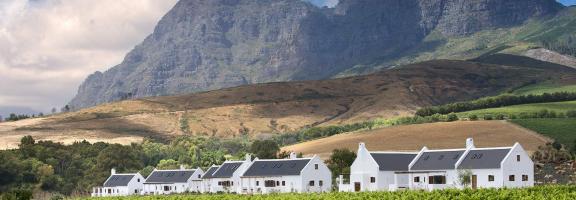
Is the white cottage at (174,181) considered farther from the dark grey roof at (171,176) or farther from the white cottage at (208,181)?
the white cottage at (208,181)

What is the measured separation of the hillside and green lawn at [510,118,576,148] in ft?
7.19

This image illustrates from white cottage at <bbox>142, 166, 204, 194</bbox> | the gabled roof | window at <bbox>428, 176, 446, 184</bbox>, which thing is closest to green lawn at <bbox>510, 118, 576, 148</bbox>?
window at <bbox>428, 176, 446, 184</bbox>

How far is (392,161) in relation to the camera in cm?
10694

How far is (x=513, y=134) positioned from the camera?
161m

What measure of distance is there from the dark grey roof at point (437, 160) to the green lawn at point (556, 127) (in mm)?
51278

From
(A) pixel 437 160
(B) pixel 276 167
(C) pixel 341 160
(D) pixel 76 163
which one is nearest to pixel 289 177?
(B) pixel 276 167

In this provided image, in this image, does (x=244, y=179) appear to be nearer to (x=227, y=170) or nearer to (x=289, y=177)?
(x=227, y=170)

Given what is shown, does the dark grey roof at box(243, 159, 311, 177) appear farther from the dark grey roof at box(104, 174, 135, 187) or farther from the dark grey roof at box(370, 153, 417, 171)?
the dark grey roof at box(104, 174, 135, 187)

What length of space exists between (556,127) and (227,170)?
6947cm

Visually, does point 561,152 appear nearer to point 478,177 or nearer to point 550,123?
point 550,123

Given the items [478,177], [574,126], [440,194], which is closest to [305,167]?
[478,177]

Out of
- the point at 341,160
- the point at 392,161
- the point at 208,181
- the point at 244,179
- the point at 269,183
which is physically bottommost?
the point at 269,183

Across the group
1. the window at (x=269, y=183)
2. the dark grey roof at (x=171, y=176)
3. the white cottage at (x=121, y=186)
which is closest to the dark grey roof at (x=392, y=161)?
the window at (x=269, y=183)

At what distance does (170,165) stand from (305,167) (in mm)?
63860
